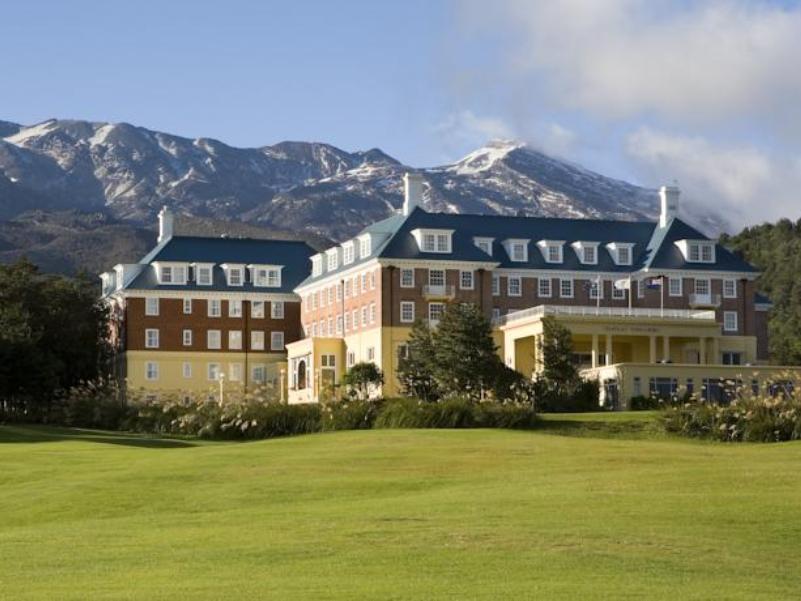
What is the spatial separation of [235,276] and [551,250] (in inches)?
852

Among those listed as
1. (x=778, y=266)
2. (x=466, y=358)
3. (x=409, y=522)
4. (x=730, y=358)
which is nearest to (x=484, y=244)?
(x=730, y=358)

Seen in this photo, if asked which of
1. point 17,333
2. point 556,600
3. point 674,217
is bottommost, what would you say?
point 556,600

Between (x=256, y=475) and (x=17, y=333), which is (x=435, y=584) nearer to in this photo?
(x=256, y=475)

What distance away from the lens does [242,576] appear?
2009cm

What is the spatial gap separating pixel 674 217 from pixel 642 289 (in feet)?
21.1

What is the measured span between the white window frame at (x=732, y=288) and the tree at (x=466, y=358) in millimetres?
24482

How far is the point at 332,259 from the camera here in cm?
9794

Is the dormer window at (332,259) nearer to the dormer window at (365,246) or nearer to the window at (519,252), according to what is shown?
the dormer window at (365,246)

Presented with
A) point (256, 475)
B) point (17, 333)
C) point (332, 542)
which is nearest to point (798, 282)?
point (17, 333)

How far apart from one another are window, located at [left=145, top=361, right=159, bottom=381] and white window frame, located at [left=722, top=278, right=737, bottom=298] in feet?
116

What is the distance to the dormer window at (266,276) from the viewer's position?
10381cm

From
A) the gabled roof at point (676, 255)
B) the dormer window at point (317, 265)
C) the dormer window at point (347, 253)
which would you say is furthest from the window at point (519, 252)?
the dormer window at point (317, 265)

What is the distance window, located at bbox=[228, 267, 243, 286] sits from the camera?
338 feet

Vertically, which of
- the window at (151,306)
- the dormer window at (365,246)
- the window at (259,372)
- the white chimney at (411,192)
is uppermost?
the white chimney at (411,192)
